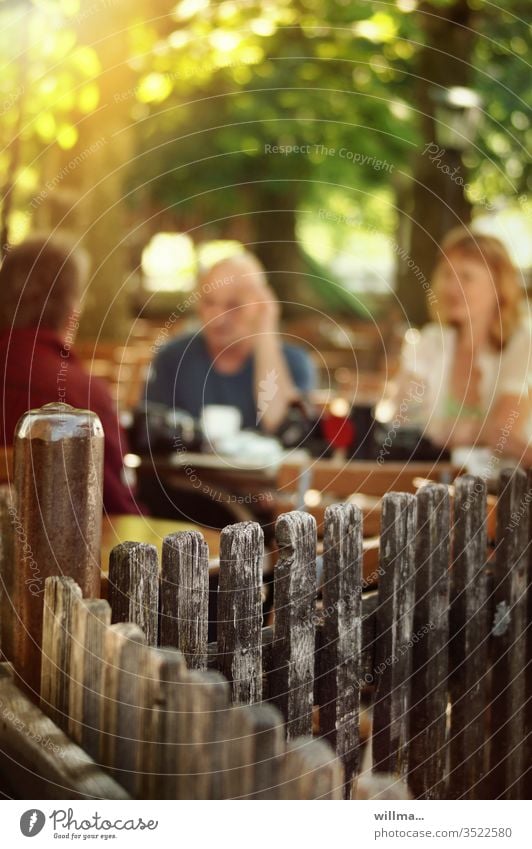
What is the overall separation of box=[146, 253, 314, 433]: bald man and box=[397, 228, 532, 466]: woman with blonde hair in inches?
29.6

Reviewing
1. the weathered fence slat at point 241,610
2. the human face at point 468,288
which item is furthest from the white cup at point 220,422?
the weathered fence slat at point 241,610

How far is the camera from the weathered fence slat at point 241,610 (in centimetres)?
200

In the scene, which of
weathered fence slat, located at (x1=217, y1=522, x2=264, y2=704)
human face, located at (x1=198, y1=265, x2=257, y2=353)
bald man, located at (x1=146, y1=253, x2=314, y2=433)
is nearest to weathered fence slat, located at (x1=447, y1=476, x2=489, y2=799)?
weathered fence slat, located at (x1=217, y1=522, x2=264, y2=704)

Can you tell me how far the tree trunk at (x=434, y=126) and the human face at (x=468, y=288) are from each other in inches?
125

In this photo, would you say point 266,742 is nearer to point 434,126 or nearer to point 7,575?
point 7,575

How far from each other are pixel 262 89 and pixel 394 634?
19.0ft

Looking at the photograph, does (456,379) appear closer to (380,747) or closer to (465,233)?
(465,233)

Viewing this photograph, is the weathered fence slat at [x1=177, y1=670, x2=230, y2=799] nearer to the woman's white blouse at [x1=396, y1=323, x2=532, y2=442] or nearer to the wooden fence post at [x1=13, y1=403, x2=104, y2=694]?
the wooden fence post at [x1=13, y1=403, x2=104, y2=694]

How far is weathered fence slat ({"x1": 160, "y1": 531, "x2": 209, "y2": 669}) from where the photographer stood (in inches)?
77.8

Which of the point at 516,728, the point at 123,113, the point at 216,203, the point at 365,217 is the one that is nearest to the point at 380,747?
the point at 516,728

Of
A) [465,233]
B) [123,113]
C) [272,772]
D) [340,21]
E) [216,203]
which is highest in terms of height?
[216,203]

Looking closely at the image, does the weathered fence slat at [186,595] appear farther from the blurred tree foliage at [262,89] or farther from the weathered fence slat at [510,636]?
the blurred tree foliage at [262,89]

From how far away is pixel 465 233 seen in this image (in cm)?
474
